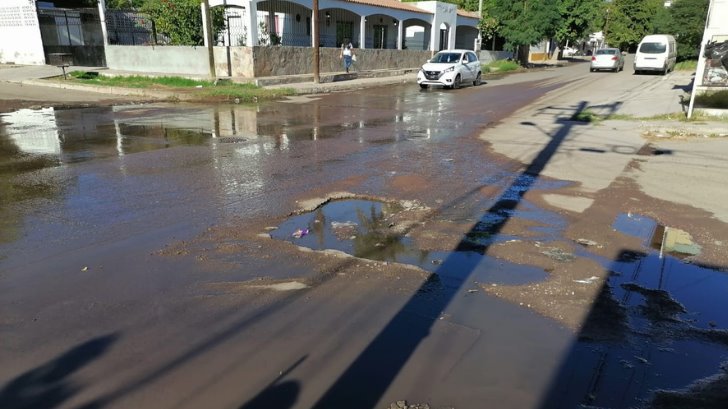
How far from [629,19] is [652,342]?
8473cm

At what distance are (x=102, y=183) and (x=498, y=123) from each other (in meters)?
10.2

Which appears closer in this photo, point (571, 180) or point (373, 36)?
point (571, 180)

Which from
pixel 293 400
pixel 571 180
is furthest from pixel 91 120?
pixel 293 400

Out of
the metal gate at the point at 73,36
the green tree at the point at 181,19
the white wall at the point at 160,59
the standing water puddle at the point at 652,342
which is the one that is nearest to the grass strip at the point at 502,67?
the green tree at the point at 181,19

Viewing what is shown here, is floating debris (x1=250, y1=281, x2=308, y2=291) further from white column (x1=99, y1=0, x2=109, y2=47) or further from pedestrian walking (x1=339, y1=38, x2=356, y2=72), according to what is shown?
white column (x1=99, y1=0, x2=109, y2=47)

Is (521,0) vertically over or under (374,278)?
over

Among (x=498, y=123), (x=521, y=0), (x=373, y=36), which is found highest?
(x=521, y=0)

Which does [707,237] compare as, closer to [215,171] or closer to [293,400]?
[293,400]

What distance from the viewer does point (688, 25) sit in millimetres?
49938

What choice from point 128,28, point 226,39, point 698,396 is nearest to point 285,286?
point 698,396

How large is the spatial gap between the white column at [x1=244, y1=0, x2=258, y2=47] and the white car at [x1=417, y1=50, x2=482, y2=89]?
793 cm

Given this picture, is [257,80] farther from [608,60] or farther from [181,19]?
[608,60]

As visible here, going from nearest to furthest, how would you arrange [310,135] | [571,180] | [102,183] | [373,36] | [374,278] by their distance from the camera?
[374,278], [102,183], [571,180], [310,135], [373,36]

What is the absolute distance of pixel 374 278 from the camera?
185 inches
